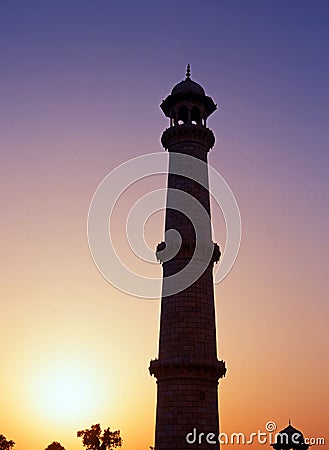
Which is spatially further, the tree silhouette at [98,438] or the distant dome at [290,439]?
the tree silhouette at [98,438]

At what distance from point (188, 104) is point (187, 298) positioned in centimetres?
1538

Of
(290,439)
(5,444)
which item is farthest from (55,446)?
(290,439)

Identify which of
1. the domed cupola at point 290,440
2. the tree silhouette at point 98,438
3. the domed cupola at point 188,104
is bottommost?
the domed cupola at point 290,440

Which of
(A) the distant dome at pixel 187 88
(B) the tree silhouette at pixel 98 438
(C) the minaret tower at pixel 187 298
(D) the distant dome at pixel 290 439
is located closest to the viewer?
(C) the minaret tower at pixel 187 298

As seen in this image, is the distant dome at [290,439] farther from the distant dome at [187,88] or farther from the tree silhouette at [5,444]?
the tree silhouette at [5,444]

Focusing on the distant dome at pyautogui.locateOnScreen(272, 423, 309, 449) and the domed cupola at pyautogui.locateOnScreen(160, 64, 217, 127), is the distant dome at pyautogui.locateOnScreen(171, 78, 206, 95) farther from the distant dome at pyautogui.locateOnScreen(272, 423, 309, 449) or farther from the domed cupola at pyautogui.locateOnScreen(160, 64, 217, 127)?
the distant dome at pyautogui.locateOnScreen(272, 423, 309, 449)

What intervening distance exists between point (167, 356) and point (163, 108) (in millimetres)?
19732

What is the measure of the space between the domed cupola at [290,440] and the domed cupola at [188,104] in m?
23.8

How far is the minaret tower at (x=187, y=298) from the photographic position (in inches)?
1398

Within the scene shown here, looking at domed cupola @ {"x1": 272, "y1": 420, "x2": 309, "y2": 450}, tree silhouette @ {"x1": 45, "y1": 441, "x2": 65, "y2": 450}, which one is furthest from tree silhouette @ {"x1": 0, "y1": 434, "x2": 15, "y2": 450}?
domed cupola @ {"x1": 272, "y1": 420, "x2": 309, "y2": 450}

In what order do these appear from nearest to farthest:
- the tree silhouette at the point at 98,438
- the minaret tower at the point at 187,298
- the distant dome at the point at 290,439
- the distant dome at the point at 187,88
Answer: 1. the minaret tower at the point at 187,298
2. the distant dome at the point at 290,439
3. the distant dome at the point at 187,88
4. the tree silhouette at the point at 98,438

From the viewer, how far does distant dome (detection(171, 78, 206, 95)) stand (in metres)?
44.1

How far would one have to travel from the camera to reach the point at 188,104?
43.8 metres

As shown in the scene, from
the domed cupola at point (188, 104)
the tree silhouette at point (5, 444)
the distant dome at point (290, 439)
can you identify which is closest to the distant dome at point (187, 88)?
the domed cupola at point (188, 104)
